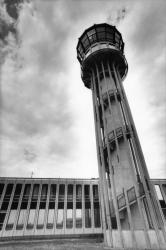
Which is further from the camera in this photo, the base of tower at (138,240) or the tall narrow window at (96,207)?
the tall narrow window at (96,207)

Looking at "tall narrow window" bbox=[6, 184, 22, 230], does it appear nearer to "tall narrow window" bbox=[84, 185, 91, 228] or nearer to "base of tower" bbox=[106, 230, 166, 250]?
"tall narrow window" bbox=[84, 185, 91, 228]

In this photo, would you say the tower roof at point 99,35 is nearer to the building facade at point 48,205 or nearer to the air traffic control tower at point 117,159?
the air traffic control tower at point 117,159

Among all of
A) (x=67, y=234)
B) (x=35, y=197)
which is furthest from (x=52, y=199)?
(x=67, y=234)

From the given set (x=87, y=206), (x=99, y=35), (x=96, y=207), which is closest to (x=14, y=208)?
(x=87, y=206)

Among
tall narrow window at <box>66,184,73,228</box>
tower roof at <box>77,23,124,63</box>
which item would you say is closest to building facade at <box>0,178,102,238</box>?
tall narrow window at <box>66,184,73,228</box>

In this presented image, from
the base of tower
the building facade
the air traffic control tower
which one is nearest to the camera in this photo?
the base of tower

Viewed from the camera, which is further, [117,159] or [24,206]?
[24,206]

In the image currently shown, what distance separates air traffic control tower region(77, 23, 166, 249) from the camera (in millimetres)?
12305

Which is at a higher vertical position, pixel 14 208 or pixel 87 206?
pixel 87 206

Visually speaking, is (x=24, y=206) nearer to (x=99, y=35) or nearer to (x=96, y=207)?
(x=96, y=207)

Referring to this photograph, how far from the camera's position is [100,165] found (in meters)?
17.7

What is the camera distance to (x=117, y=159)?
17156mm

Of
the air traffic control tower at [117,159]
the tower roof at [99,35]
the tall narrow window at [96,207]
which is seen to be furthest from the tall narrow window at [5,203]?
the tower roof at [99,35]

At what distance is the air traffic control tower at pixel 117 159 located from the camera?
40.4 ft
